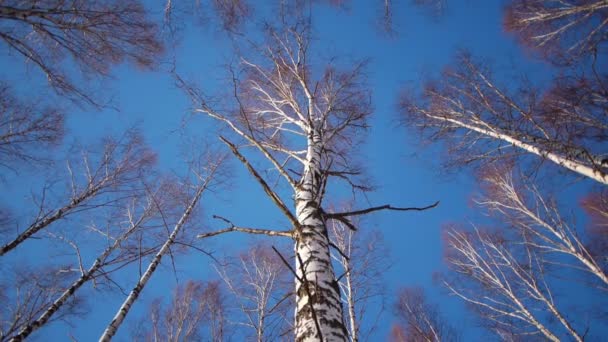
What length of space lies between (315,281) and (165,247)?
211 inches

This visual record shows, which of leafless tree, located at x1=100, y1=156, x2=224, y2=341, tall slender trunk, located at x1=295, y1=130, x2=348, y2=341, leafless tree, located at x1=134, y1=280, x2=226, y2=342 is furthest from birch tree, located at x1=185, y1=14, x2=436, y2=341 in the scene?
leafless tree, located at x1=134, y1=280, x2=226, y2=342

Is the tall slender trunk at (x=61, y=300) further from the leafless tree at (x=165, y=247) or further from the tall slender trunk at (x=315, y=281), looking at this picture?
the tall slender trunk at (x=315, y=281)

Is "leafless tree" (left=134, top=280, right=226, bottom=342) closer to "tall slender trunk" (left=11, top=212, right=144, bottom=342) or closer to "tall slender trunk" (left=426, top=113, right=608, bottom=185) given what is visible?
"tall slender trunk" (left=11, top=212, right=144, bottom=342)

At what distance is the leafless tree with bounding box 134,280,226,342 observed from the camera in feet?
27.3

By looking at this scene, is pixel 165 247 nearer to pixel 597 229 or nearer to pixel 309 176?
pixel 309 176

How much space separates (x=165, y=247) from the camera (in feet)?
19.3

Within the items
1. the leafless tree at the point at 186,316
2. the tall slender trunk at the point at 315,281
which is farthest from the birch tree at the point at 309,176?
the leafless tree at the point at 186,316

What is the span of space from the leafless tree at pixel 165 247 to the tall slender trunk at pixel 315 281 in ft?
8.33

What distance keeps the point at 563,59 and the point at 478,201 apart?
16.8 ft

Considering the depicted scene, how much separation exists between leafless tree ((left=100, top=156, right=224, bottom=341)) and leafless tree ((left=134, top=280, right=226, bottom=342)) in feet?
9.07

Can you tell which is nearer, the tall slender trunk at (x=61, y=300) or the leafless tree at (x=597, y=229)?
the tall slender trunk at (x=61, y=300)

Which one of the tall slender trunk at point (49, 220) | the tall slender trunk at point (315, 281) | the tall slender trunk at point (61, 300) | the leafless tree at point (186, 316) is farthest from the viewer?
the leafless tree at point (186, 316)

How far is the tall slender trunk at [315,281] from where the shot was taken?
4.76 feet

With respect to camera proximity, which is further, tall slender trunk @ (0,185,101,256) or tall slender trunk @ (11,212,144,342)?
tall slender trunk @ (0,185,101,256)
